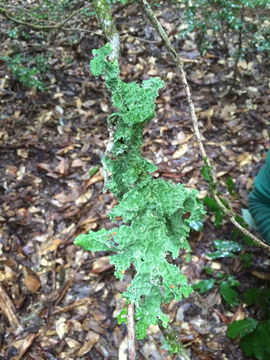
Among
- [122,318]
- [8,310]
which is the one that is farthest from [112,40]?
[8,310]

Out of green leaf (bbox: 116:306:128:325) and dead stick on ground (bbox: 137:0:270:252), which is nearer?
dead stick on ground (bbox: 137:0:270:252)

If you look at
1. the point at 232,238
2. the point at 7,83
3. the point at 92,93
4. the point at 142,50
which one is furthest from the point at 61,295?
the point at 142,50

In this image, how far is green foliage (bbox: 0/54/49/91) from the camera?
2871 millimetres

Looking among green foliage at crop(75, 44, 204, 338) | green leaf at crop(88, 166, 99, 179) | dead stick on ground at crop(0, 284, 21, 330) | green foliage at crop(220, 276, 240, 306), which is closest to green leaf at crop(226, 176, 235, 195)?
green foliage at crop(220, 276, 240, 306)

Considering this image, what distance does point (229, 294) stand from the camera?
220 cm

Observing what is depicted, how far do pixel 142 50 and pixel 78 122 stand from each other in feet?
2.93

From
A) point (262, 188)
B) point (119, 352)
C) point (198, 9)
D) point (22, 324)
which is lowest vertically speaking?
point (119, 352)

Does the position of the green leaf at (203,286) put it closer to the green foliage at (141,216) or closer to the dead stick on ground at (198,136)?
the dead stick on ground at (198,136)

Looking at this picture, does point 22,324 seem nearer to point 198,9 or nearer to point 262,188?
point 262,188

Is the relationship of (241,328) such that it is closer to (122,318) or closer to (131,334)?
(122,318)

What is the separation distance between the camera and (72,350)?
2.11m

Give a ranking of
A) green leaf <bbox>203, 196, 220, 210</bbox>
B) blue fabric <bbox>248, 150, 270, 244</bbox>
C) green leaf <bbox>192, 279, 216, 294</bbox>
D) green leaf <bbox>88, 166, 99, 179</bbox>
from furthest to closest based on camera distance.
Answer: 1. green leaf <bbox>88, 166, 99, 179</bbox>
2. green leaf <bbox>203, 196, 220, 210</bbox>
3. green leaf <bbox>192, 279, 216, 294</bbox>
4. blue fabric <bbox>248, 150, 270, 244</bbox>

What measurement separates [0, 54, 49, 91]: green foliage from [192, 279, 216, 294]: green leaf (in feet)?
5.82

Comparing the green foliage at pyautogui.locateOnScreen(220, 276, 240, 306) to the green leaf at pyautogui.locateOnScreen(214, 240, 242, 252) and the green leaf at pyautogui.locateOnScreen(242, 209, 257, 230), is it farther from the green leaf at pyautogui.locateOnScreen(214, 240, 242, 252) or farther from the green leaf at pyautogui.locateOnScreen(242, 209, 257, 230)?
the green leaf at pyautogui.locateOnScreen(242, 209, 257, 230)
